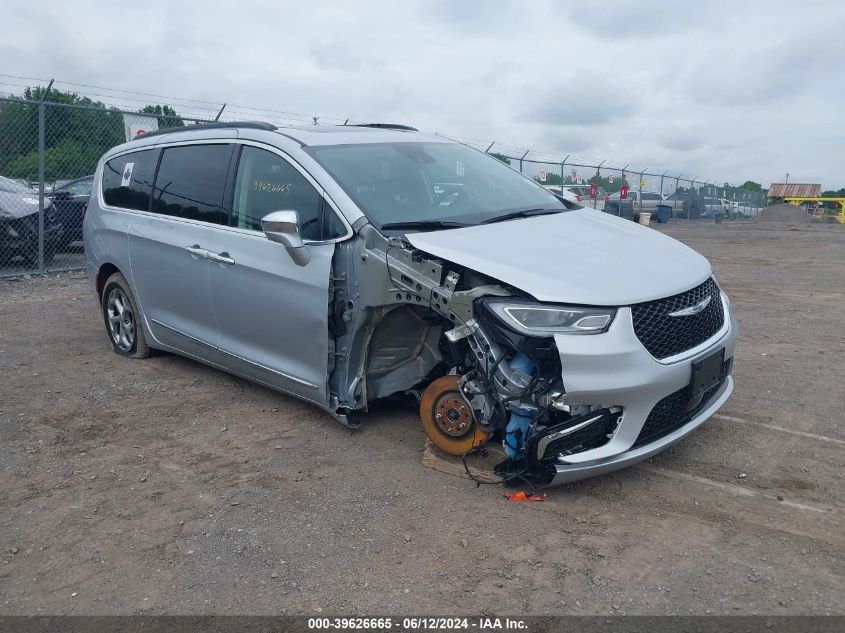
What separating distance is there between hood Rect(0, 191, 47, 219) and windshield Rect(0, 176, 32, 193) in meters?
0.05

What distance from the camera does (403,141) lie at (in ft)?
17.7

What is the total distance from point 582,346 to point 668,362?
0.49 metres

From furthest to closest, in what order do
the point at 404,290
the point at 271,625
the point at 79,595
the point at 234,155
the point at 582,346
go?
the point at 234,155
the point at 404,290
the point at 582,346
the point at 79,595
the point at 271,625

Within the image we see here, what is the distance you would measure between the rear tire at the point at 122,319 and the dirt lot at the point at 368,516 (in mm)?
652

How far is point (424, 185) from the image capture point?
4887mm

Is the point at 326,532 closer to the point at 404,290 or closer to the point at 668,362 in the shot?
the point at 404,290

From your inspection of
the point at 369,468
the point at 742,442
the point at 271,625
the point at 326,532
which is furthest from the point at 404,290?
the point at 742,442

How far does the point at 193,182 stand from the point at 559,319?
3.15 meters

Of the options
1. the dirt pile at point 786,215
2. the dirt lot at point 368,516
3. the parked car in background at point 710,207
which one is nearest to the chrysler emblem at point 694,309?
the dirt lot at point 368,516

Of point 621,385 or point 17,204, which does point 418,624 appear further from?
point 17,204

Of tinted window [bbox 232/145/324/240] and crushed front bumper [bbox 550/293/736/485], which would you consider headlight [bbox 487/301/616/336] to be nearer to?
crushed front bumper [bbox 550/293/736/485]

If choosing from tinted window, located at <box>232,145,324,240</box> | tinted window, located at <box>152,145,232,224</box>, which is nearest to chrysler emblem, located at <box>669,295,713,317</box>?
tinted window, located at <box>232,145,324,240</box>

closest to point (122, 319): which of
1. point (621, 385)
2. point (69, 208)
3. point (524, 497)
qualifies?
point (524, 497)

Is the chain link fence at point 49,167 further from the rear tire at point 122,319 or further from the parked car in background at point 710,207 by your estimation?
the parked car in background at point 710,207
